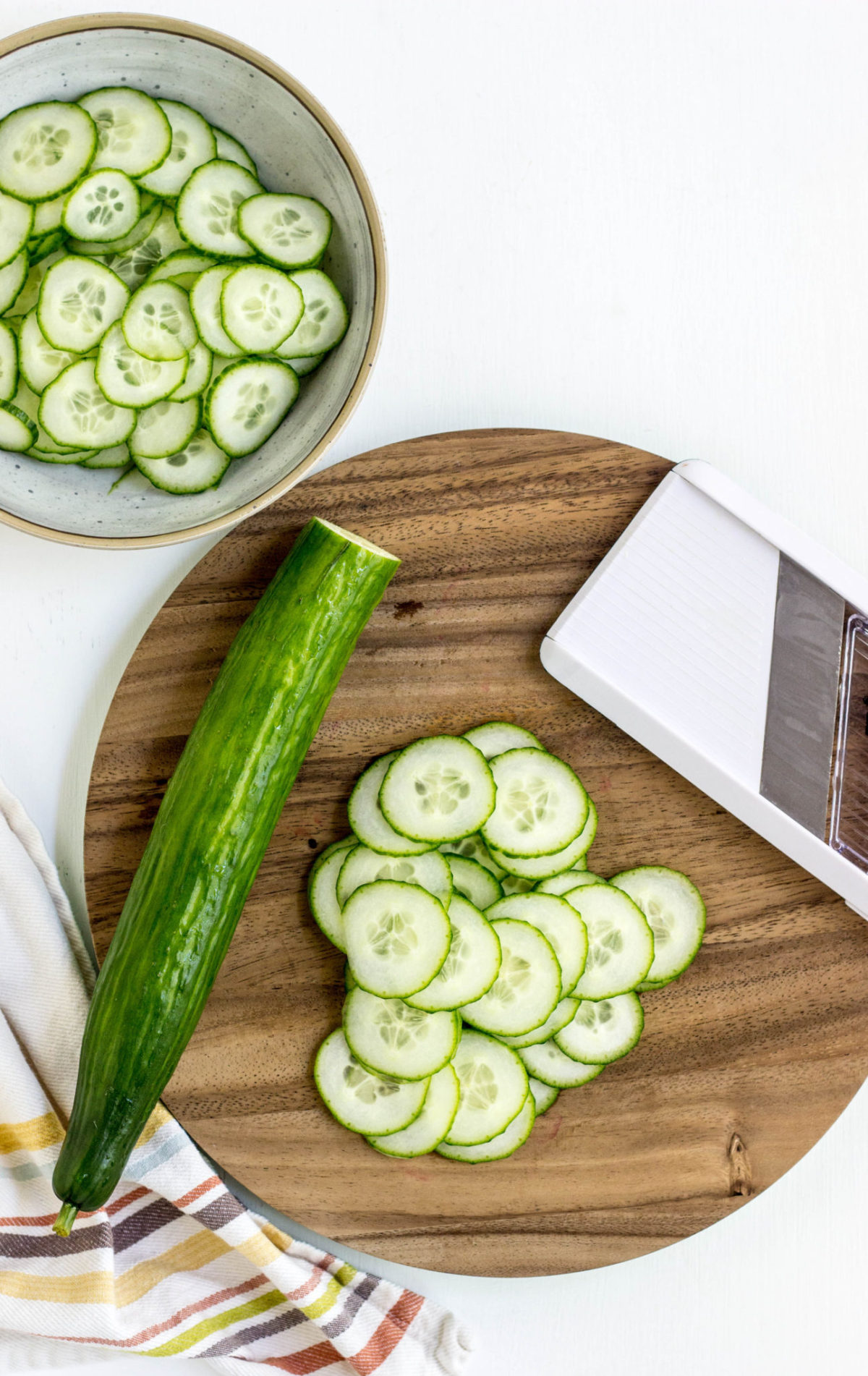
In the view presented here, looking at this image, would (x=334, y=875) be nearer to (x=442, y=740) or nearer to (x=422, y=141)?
(x=442, y=740)

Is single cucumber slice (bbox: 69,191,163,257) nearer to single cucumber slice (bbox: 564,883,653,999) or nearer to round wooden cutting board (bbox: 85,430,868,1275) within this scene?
round wooden cutting board (bbox: 85,430,868,1275)

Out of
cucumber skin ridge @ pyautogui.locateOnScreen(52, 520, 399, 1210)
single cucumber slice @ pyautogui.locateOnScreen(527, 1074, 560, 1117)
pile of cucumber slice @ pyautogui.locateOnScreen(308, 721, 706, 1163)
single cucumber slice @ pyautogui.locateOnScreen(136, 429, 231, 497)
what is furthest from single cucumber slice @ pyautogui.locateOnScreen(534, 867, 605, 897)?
single cucumber slice @ pyautogui.locateOnScreen(136, 429, 231, 497)

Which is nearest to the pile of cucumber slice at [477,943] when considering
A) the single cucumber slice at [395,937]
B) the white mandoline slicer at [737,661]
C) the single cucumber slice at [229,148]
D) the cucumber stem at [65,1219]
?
the single cucumber slice at [395,937]

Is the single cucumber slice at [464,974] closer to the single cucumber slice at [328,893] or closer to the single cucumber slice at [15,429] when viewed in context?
the single cucumber slice at [328,893]

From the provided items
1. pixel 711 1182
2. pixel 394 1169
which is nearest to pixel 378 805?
pixel 394 1169

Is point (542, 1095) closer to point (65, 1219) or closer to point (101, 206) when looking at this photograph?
point (65, 1219)

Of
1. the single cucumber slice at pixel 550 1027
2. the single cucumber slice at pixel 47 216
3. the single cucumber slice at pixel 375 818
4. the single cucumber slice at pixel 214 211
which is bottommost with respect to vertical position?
the single cucumber slice at pixel 550 1027
